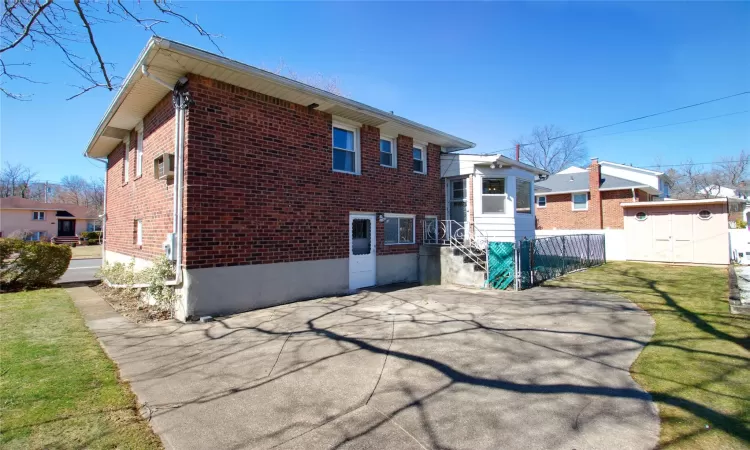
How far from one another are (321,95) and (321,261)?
4.00 metres

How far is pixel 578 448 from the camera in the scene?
2.95 meters

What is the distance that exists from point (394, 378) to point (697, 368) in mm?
3668

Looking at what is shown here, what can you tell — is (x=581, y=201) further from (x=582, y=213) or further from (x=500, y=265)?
(x=500, y=265)

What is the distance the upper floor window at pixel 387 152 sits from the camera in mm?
11523

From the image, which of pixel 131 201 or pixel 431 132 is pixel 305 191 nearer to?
pixel 431 132

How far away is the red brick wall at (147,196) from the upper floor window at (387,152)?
19.0ft

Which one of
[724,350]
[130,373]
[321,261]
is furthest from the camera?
[321,261]

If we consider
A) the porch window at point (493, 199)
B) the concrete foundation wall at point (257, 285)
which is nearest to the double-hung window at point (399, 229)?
the concrete foundation wall at point (257, 285)

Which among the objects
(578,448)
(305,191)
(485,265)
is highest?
(305,191)

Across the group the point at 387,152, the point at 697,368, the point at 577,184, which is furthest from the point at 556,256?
the point at 577,184

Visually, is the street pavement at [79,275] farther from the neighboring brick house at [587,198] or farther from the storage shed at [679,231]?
the neighboring brick house at [587,198]

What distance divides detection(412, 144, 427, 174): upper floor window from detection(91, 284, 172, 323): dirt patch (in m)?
8.48

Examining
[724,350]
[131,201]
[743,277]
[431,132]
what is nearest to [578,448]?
[724,350]

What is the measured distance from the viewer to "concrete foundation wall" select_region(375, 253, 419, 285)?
434 inches
